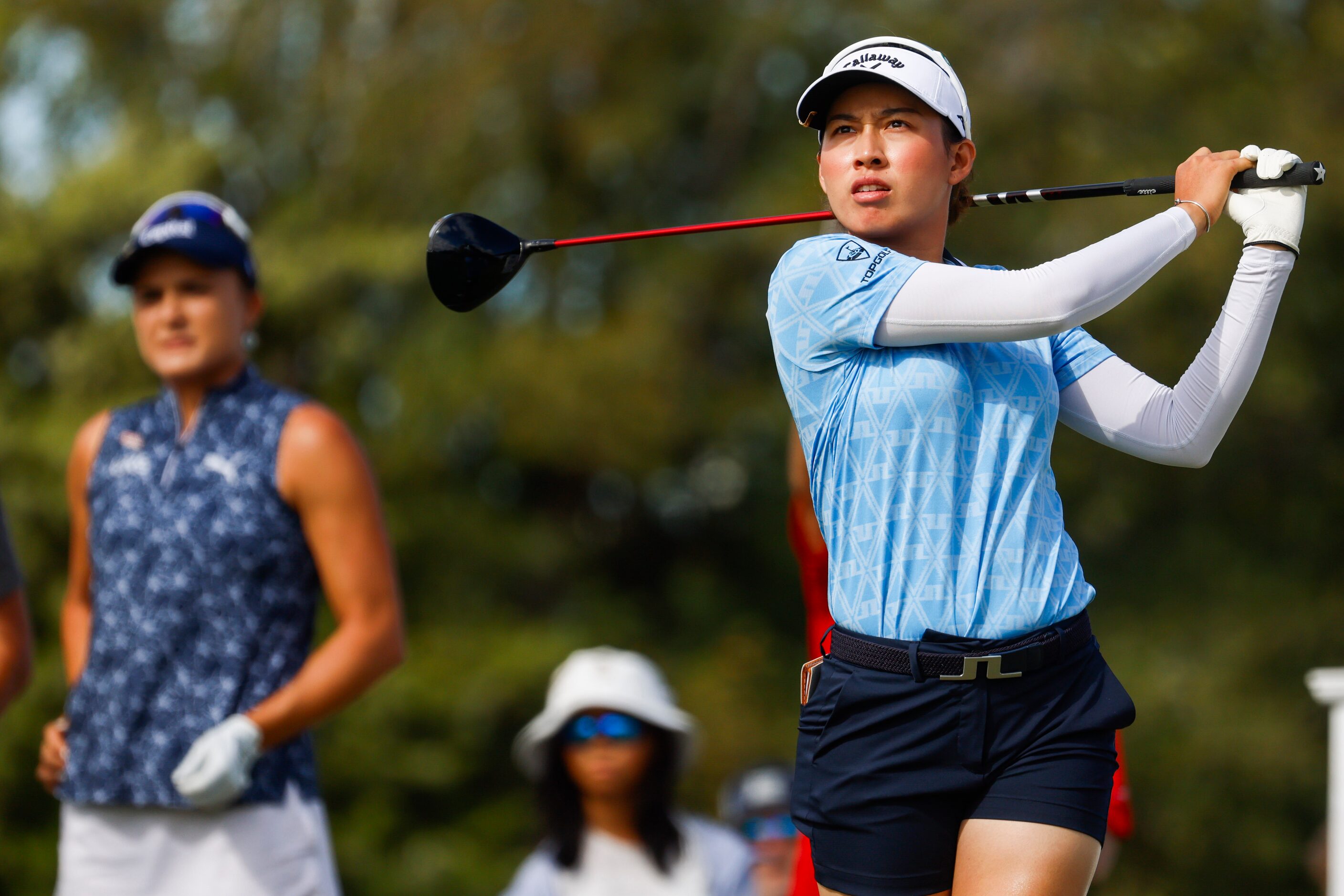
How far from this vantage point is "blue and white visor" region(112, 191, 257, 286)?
3.88 metres

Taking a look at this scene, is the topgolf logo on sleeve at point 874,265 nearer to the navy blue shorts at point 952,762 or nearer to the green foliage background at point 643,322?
the navy blue shorts at point 952,762

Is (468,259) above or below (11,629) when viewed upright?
above

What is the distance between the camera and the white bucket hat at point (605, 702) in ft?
16.9

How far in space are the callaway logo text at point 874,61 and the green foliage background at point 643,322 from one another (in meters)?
9.82

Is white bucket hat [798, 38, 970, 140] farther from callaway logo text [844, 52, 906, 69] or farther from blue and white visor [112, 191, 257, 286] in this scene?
blue and white visor [112, 191, 257, 286]

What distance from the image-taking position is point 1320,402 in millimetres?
13828

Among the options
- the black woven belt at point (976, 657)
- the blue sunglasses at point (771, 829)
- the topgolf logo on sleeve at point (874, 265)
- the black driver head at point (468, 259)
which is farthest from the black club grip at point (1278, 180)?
the blue sunglasses at point (771, 829)

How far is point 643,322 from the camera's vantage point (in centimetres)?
1361

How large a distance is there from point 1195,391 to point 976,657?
59 centimetres

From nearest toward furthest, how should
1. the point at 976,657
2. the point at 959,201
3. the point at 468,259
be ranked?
the point at 976,657
the point at 959,201
the point at 468,259

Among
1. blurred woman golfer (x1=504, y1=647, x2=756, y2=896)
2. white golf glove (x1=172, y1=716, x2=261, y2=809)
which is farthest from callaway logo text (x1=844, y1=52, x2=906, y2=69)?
blurred woman golfer (x1=504, y1=647, x2=756, y2=896)

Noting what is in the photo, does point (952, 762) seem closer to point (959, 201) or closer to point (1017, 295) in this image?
point (1017, 295)

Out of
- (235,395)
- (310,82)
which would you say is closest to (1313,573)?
(310,82)

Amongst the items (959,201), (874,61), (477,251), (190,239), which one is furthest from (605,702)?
(874,61)
